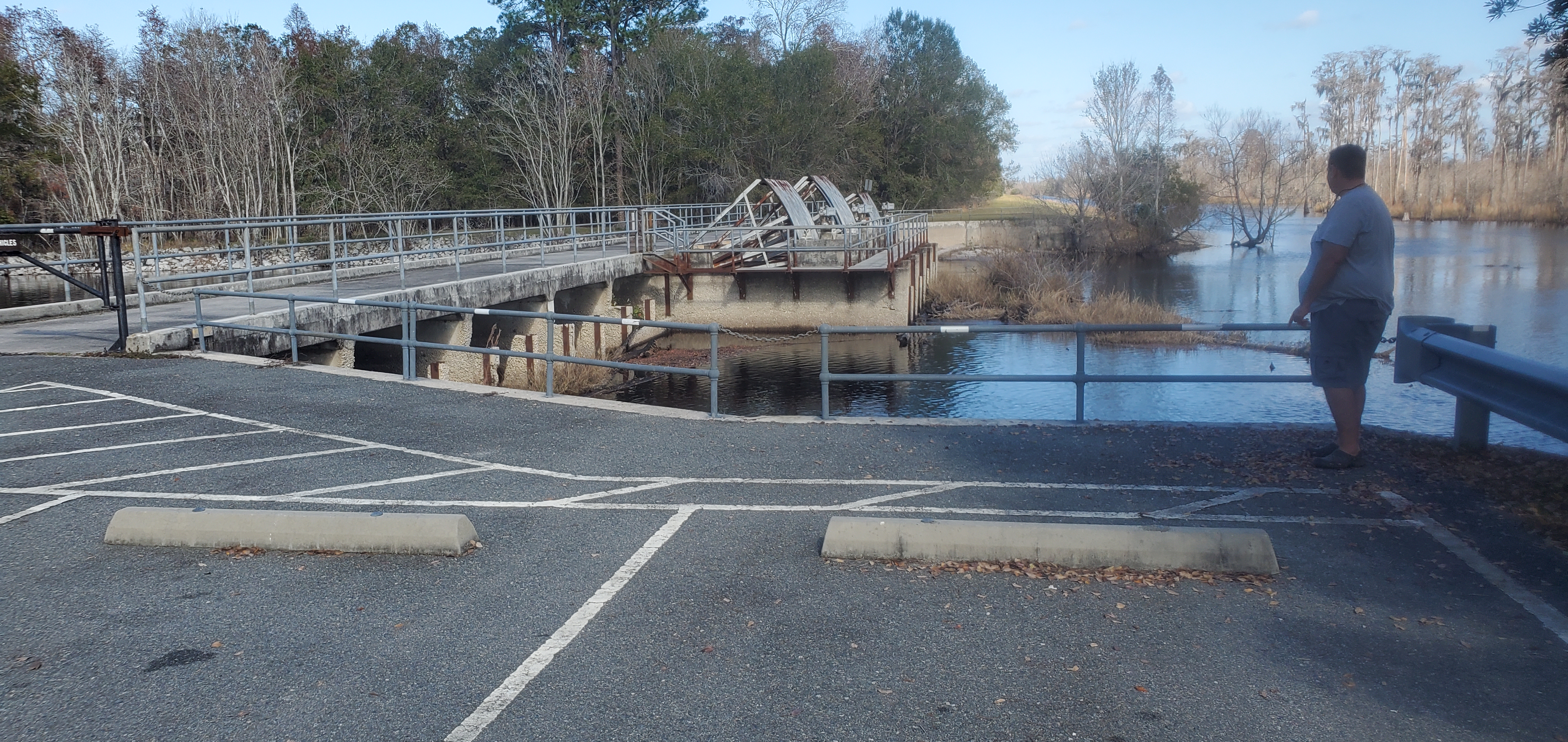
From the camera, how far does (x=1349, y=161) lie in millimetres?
6730

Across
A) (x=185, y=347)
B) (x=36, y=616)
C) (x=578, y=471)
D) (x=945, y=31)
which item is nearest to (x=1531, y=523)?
(x=578, y=471)

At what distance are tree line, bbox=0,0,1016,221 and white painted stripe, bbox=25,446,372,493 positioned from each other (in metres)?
28.9

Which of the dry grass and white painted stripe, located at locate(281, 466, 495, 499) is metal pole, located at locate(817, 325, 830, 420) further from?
the dry grass

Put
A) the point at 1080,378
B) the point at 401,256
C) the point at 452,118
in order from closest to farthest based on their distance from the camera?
the point at 1080,378 → the point at 401,256 → the point at 452,118

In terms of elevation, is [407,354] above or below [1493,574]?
above

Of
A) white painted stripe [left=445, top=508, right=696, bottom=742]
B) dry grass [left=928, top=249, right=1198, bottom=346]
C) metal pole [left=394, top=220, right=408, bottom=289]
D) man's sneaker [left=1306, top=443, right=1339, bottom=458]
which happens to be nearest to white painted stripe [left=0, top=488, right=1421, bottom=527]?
white painted stripe [left=445, top=508, right=696, bottom=742]

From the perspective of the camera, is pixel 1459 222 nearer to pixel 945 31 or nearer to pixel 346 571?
pixel 945 31

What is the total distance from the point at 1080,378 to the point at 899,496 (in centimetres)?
287

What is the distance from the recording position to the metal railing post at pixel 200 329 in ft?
44.8

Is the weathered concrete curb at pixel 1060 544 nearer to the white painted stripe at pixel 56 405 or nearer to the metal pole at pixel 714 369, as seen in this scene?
the metal pole at pixel 714 369

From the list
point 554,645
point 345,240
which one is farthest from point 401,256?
point 554,645

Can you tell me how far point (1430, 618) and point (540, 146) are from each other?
145ft

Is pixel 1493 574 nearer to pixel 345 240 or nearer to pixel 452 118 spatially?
pixel 345 240

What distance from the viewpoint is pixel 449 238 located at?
3628cm
